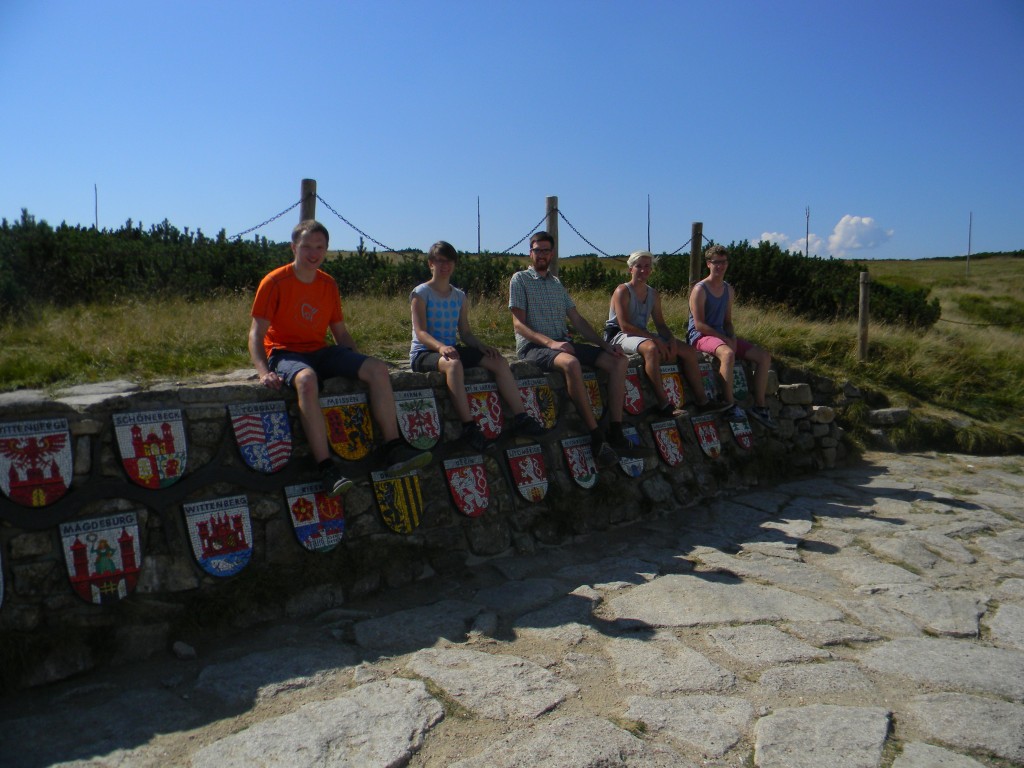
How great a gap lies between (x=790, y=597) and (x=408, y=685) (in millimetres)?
2137

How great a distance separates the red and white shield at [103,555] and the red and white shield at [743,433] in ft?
15.8

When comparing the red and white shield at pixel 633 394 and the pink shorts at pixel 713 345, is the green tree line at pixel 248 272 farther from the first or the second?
the red and white shield at pixel 633 394

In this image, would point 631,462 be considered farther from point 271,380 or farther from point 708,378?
point 271,380

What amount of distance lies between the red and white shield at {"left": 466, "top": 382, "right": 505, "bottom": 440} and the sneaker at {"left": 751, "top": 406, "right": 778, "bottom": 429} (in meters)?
2.65

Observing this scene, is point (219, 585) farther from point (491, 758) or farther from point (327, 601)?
point (491, 758)

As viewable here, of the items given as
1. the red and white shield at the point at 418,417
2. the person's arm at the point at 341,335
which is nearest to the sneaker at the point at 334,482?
the red and white shield at the point at 418,417

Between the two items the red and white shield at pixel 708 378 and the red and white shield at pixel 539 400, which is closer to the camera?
the red and white shield at pixel 539 400

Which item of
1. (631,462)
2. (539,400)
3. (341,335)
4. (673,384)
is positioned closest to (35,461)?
(341,335)

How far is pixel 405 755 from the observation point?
267cm

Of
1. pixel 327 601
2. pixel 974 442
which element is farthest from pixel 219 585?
pixel 974 442

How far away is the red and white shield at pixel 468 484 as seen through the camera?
4.75 metres

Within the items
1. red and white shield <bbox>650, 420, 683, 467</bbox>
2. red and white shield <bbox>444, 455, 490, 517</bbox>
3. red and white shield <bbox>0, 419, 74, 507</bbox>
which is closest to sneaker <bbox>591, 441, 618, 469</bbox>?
red and white shield <bbox>650, 420, 683, 467</bbox>

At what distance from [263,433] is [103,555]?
943 mm

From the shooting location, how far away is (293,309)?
4.48m
